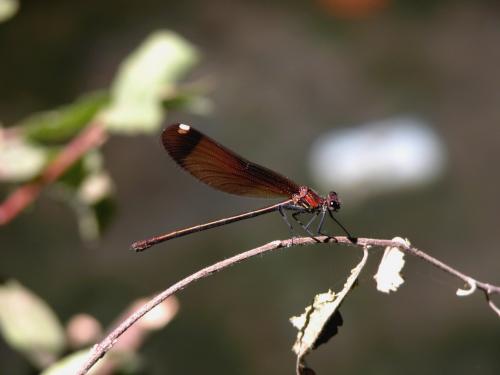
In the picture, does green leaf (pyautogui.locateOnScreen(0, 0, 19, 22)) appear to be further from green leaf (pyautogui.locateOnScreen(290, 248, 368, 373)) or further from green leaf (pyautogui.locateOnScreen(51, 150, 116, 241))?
green leaf (pyautogui.locateOnScreen(290, 248, 368, 373))

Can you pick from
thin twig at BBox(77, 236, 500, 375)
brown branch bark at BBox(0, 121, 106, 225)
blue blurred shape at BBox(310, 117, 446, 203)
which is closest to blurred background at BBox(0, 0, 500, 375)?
blue blurred shape at BBox(310, 117, 446, 203)

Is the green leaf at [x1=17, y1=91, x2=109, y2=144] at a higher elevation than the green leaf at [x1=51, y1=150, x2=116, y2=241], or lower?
higher

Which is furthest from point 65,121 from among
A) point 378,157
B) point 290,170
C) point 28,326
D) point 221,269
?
point 378,157

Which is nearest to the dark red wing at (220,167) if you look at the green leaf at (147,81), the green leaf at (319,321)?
the green leaf at (147,81)

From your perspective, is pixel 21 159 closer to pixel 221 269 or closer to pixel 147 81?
pixel 147 81

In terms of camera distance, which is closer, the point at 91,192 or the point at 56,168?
the point at 56,168

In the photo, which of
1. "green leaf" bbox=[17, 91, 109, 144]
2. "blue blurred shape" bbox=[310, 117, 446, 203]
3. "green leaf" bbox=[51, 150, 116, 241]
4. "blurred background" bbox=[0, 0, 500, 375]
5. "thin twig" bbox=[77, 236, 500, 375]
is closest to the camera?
"thin twig" bbox=[77, 236, 500, 375]
